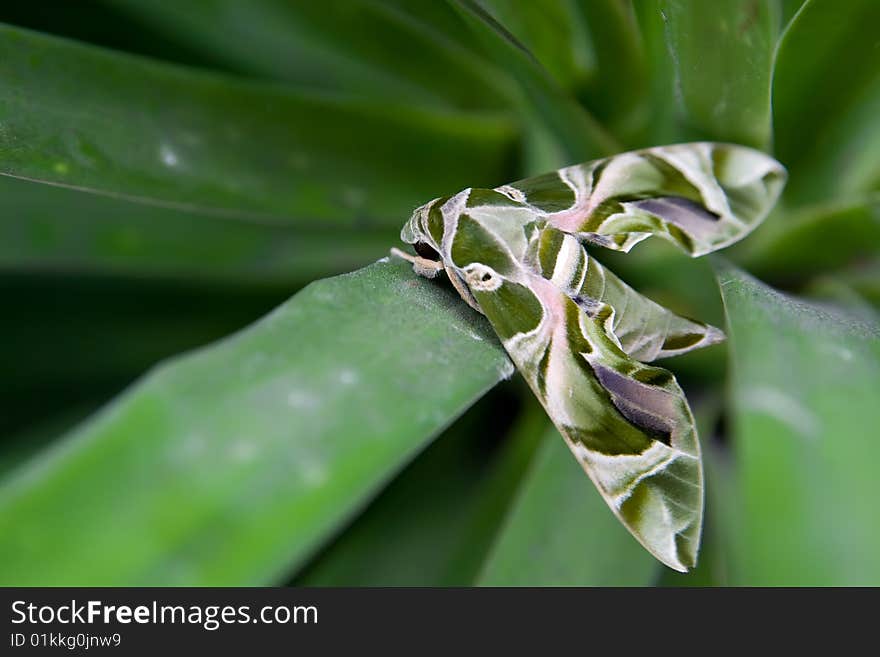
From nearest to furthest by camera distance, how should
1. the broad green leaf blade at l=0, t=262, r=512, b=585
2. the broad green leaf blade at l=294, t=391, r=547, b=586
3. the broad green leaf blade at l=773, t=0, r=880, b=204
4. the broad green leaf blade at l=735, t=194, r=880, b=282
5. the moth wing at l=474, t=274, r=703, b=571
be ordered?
the broad green leaf blade at l=0, t=262, r=512, b=585, the moth wing at l=474, t=274, r=703, b=571, the broad green leaf blade at l=773, t=0, r=880, b=204, the broad green leaf blade at l=735, t=194, r=880, b=282, the broad green leaf blade at l=294, t=391, r=547, b=586

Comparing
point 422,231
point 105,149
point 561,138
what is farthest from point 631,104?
point 105,149

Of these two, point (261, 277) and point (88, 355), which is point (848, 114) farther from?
point (88, 355)

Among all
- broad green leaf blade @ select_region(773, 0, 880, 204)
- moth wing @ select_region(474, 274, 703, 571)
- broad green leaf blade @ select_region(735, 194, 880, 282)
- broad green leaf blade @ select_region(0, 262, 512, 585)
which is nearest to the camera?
broad green leaf blade @ select_region(0, 262, 512, 585)

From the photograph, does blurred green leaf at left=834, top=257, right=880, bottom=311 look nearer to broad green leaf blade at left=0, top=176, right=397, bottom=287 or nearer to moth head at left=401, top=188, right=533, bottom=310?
moth head at left=401, top=188, right=533, bottom=310

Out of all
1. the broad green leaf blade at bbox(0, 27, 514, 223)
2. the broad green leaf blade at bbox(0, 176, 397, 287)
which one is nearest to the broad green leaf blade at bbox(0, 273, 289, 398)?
the broad green leaf blade at bbox(0, 176, 397, 287)

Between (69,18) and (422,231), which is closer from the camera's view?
(422,231)

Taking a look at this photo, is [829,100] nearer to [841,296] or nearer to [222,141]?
[841,296]

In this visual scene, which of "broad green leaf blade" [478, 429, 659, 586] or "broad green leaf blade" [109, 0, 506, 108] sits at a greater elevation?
"broad green leaf blade" [109, 0, 506, 108]

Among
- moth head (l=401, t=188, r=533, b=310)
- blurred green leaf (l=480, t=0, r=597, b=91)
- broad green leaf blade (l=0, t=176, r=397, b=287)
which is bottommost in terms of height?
broad green leaf blade (l=0, t=176, r=397, b=287)
